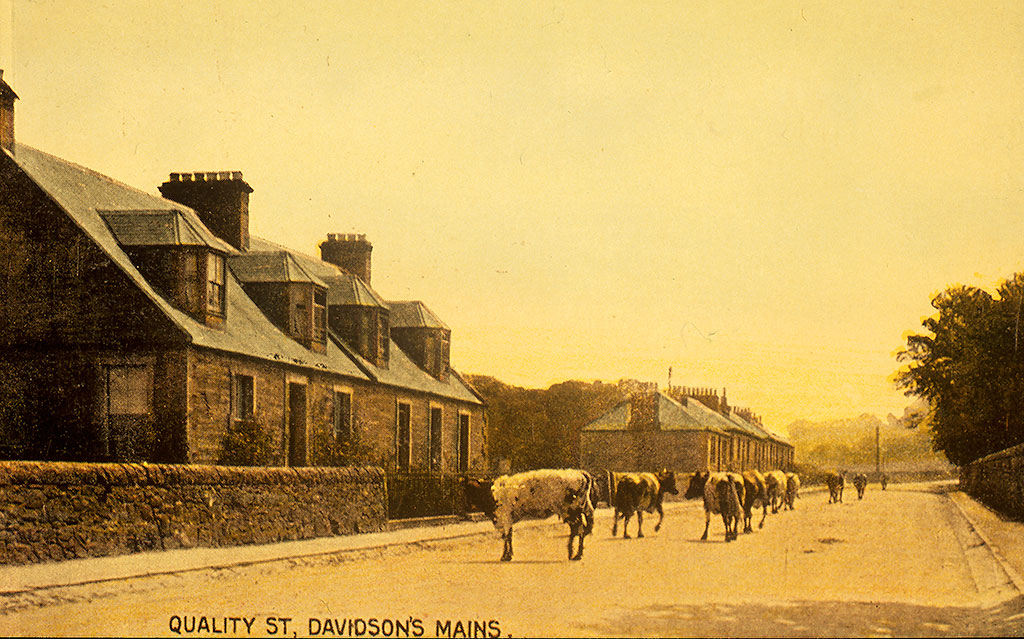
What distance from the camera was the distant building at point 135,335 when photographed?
23.4m

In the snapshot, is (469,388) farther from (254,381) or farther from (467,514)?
(254,381)

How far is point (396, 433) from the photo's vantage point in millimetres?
34938

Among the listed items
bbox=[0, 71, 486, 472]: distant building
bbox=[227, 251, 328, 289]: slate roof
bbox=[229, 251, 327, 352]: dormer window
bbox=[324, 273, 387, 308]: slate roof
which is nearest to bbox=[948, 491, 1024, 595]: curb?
bbox=[0, 71, 486, 472]: distant building

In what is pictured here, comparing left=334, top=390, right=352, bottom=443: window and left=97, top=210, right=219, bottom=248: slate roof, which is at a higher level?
left=97, top=210, right=219, bottom=248: slate roof

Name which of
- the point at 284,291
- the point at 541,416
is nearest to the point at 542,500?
the point at 284,291

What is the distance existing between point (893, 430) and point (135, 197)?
149394mm

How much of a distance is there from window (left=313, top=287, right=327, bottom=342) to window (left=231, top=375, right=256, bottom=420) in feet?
15.1

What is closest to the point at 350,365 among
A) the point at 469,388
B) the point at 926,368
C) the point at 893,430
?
the point at 469,388

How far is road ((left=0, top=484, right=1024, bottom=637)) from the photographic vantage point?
396 inches

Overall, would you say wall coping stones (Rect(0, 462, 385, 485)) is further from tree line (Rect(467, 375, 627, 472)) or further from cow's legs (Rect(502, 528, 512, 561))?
tree line (Rect(467, 375, 627, 472))

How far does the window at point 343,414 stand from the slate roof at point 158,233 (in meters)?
0.68

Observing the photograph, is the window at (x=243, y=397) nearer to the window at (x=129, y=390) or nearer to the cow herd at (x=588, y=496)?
the window at (x=129, y=390)

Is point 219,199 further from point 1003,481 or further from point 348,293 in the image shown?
point 1003,481

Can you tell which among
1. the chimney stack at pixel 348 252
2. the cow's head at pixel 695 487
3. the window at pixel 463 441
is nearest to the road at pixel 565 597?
the cow's head at pixel 695 487
